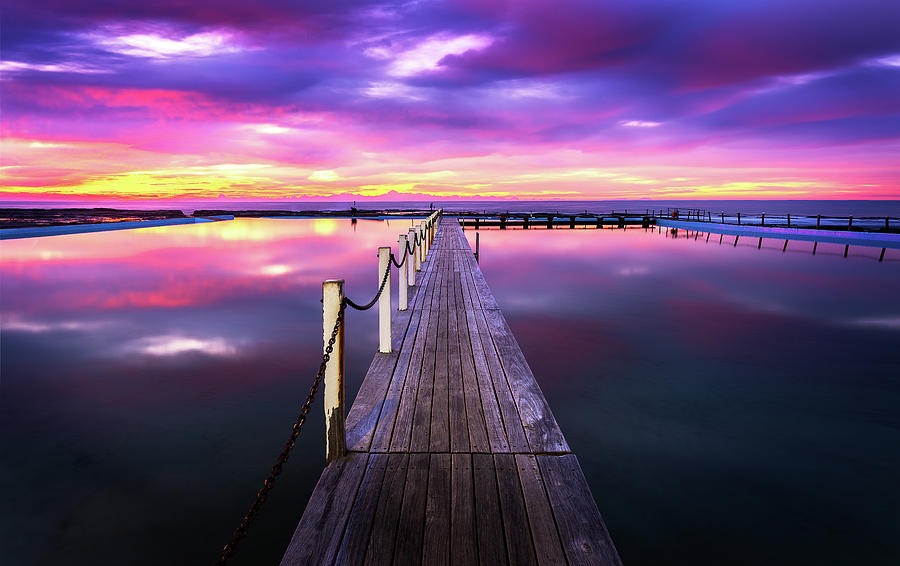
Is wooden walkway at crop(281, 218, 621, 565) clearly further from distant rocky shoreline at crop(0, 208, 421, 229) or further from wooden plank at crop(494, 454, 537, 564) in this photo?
distant rocky shoreline at crop(0, 208, 421, 229)

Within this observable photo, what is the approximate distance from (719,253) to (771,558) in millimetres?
27655

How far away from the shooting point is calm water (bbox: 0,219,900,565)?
4.44m

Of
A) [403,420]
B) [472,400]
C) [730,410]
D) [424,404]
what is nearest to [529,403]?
[472,400]

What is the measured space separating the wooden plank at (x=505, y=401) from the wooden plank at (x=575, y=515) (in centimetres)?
27

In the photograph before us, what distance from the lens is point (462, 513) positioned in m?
3.01

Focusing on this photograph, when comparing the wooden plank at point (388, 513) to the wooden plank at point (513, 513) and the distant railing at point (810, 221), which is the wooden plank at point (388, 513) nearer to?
the wooden plank at point (513, 513)

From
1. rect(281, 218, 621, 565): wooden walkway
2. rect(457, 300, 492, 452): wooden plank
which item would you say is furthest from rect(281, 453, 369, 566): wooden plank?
rect(457, 300, 492, 452): wooden plank

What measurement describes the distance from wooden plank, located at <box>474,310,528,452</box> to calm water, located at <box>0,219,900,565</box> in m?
1.45

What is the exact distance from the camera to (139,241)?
3306 centimetres

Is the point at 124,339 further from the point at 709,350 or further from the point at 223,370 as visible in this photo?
the point at 709,350

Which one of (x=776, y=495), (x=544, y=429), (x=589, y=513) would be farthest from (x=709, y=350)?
(x=589, y=513)

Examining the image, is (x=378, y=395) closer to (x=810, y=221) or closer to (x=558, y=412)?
(x=558, y=412)

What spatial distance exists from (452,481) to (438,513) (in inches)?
14.4

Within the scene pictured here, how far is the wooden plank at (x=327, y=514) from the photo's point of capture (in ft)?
8.75
